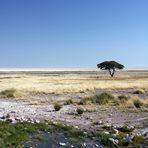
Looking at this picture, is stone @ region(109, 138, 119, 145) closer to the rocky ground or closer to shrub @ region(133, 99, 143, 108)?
the rocky ground

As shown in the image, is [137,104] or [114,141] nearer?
[114,141]

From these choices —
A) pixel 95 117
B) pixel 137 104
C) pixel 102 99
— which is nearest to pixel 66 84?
pixel 102 99

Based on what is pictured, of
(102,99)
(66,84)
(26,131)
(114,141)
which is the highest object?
(26,131)

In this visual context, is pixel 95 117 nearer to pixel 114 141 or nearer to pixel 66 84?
pixel 114 141

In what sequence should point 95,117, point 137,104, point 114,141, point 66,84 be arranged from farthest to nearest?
point 66,84, point 137,104, point 95,117, point 114,141

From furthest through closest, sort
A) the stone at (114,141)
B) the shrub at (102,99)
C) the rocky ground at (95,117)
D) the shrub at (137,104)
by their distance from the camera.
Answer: the shrub at (102,99)
the shrub at (137,104)
the rocky ground at (95,117)
the stone at (114,141)

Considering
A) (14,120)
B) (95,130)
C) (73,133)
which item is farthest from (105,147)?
(14,120)

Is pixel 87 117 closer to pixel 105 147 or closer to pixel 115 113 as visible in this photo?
pixel 115 113

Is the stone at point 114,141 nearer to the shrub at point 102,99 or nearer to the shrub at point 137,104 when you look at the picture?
the shrub at point 137,104

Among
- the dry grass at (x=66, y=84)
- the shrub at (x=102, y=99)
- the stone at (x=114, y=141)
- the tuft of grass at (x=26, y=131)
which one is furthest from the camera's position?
the dry grass at (x=66, y=84)

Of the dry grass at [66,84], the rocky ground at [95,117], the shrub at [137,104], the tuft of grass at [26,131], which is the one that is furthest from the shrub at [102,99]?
the tuft of grass at [26,131]

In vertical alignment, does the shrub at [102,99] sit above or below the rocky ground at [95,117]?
above

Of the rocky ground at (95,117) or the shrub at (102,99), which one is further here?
the shrub at (102,99)

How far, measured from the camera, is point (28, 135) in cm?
1769
